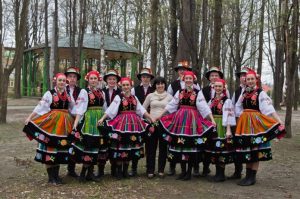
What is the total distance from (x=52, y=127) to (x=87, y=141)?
557 mm

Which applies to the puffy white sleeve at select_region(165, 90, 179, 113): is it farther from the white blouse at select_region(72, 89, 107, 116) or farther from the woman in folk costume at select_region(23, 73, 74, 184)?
the woman in folk costume at select_region(23, 73, 74, 184)

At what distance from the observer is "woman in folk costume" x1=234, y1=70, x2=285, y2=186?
20.4ft

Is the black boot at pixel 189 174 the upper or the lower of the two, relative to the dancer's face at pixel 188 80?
lower

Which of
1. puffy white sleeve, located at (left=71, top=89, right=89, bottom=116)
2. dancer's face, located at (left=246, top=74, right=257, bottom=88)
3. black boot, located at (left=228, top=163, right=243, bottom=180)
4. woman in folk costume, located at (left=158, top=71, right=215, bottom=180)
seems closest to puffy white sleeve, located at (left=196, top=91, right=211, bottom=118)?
woman in folk costume, located at (left=158, top=71, right=215, bottom=180)

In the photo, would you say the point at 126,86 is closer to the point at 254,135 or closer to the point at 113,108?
the point at 113,108

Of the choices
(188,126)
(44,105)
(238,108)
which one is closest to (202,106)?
(188,126)

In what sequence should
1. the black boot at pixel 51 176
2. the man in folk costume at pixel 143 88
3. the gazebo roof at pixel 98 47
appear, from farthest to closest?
the gazebo roof at pixel 98 47
the man in folk costume at pixel 143 88
the black boot at pixel 51 176

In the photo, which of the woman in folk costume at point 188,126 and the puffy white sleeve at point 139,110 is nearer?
the woman in folk costume at point 188,126

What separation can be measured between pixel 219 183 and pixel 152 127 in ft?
4.55

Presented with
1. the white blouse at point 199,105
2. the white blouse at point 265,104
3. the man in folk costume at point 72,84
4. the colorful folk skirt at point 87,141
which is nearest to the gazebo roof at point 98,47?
the man in folk costume at point 72,84

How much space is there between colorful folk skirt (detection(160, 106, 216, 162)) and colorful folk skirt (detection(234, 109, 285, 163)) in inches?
17.3

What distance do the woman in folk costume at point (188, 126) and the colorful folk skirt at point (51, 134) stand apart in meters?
1.56

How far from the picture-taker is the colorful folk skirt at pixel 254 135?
6.21 meters

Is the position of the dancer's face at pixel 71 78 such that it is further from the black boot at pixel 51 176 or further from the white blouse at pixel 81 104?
the black boot at pixel 51 176
